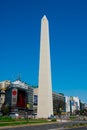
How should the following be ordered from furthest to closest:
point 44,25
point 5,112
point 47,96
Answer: point 5,112
point 44,25
point 47,96

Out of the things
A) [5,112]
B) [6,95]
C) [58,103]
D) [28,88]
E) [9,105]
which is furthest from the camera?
[58,103]

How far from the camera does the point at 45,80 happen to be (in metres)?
68.1

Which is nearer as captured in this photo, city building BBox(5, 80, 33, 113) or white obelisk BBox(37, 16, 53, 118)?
white obelisk BBox(37, 16, 53, 118)

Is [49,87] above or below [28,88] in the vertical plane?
below

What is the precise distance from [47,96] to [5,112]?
8088cm

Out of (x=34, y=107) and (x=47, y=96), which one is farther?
(x=34, y=107)

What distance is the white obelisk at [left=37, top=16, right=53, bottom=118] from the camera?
67.4 meters

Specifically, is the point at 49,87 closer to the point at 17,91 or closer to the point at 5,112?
the point at 5,112

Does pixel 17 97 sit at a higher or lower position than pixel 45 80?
higher

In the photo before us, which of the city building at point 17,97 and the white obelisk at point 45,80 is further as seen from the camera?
the city building at point 17,97

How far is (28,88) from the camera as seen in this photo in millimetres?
179250

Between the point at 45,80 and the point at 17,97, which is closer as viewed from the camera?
the point at 45,80

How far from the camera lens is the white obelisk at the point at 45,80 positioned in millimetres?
67438

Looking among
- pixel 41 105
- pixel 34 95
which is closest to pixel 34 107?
pixel 34 95
